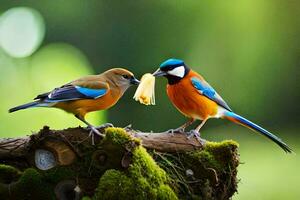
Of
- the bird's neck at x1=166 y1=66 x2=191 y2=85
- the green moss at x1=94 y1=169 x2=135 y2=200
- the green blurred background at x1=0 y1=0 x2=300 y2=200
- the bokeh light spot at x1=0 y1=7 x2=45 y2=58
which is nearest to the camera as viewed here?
the green moss at x1=94 y1=169 x2=135 y2=200

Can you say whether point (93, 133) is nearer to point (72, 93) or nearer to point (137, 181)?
point (137, 181)

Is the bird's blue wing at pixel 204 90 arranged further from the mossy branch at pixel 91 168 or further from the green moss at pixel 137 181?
the green moss at pixel 137 181

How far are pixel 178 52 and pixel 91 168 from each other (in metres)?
4.75

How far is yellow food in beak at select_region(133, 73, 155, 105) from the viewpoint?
3.39 m

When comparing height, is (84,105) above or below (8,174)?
above

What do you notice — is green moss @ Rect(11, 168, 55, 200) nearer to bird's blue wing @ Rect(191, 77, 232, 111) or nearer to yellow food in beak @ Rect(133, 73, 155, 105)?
yellow food in beak @ Rect(133, 73, 155, 105)

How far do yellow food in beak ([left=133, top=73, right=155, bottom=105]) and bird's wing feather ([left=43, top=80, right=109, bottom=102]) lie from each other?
175mm

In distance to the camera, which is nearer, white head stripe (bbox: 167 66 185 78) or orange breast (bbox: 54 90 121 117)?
orange breast (bbox: 54 90 121 117)

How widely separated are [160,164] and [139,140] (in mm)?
173

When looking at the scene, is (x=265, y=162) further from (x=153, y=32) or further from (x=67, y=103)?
(x=67, y=103)

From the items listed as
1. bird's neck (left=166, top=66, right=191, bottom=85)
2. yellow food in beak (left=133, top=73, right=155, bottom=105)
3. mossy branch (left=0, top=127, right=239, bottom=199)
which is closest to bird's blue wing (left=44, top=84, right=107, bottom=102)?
yellow food in beak (left=133, top=73, right=155, bottom=105)

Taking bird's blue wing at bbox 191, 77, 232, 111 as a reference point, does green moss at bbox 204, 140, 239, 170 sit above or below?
below

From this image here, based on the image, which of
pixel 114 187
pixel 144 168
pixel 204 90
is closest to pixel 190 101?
pixel 204 90

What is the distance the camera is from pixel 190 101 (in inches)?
146
